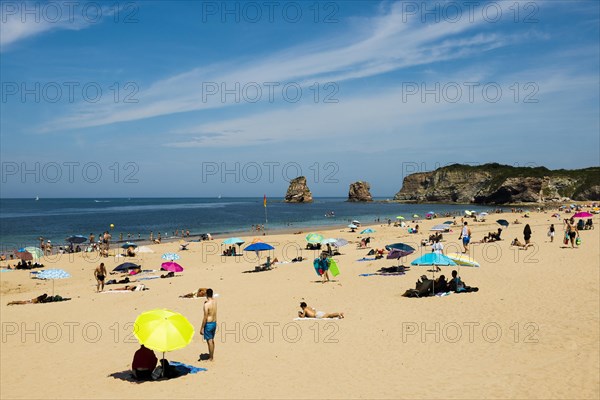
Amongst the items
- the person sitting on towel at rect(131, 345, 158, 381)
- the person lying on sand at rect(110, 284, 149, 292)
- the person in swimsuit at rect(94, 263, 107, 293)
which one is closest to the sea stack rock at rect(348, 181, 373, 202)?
the person lying on sand at rect(110, 284, 149, 292)

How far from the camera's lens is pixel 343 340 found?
1156cm

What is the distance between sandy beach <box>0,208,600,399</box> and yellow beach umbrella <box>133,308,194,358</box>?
2.90 feet

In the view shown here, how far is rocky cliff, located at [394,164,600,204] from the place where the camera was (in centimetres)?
11956

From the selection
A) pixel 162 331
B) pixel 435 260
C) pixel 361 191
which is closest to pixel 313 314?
pixel 162 331

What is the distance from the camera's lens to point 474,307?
46.5ft

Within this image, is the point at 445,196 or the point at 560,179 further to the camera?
the point at 445,196

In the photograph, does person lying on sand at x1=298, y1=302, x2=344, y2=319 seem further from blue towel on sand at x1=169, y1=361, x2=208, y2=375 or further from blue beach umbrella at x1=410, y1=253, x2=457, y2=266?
blue beach umbrella at x1=410, y1=253, x2=457, y2=266

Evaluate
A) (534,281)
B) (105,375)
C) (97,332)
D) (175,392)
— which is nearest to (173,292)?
(97,332)

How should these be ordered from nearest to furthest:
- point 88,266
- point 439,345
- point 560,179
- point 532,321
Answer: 1. point 439,345
2. point 532,321
3. point 88,266
4. point 560,179

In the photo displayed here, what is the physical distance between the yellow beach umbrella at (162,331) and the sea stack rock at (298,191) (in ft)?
562

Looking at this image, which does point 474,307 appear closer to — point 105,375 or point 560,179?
point 105,375

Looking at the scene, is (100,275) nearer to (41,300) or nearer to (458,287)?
(41,300)

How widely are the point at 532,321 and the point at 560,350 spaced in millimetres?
2269

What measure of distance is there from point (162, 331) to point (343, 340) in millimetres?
4803
